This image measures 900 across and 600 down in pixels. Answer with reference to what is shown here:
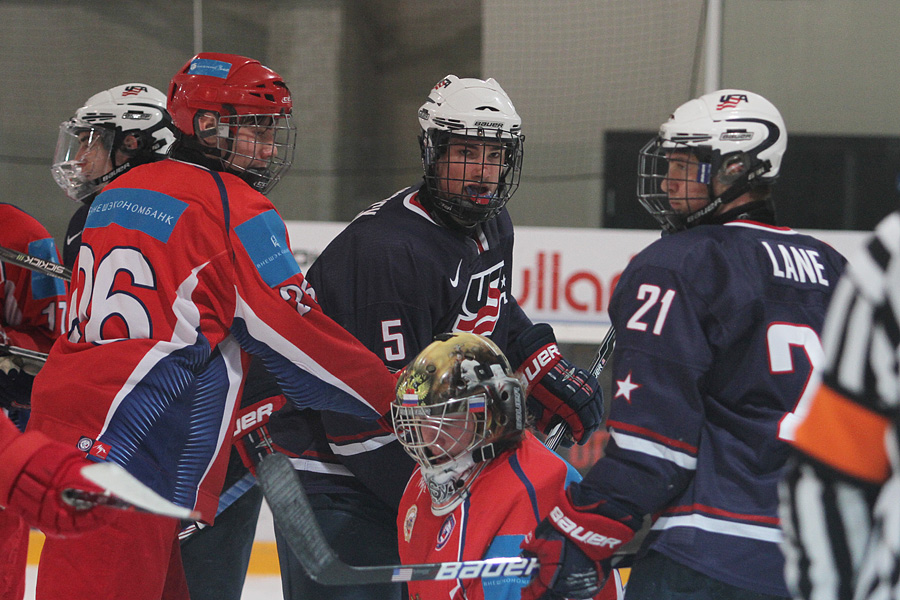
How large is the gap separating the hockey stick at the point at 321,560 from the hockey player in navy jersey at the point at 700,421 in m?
0.07

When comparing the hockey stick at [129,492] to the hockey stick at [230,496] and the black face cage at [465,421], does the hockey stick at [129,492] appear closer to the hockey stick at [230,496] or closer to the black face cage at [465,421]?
the black face cage at [465,421]

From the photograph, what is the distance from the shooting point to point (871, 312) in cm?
84

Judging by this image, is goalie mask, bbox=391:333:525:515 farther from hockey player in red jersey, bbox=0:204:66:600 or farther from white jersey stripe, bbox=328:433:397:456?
hockey player in red jersey, bbox=0:204:66:600

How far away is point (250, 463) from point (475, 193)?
0.82 m

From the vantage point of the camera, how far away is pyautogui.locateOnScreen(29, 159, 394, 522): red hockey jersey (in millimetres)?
1675

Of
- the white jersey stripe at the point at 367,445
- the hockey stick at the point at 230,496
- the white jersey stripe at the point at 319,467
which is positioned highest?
the white jersey stripe at the point at 367,445

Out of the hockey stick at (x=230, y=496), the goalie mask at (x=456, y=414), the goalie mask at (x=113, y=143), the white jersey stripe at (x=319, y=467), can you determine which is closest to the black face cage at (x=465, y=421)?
the goalie mask at (x=456, y=414)

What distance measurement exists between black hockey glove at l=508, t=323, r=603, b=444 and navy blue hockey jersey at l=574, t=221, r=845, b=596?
31.7 inches

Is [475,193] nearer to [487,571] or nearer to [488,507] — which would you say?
[488,507]

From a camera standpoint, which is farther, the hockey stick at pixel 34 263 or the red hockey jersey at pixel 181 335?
the hockey stick at pixel 34 263

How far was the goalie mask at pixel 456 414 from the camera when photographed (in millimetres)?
1601

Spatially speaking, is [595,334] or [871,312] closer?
[871,312]

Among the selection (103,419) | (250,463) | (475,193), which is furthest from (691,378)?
(250,463)

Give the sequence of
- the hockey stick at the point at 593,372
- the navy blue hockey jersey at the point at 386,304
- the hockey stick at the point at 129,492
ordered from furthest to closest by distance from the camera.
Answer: the hockey stick at the point at 593,372, the navy blue hockey jersey at the point at 386,304, the hockey stick at the point at 129,492
